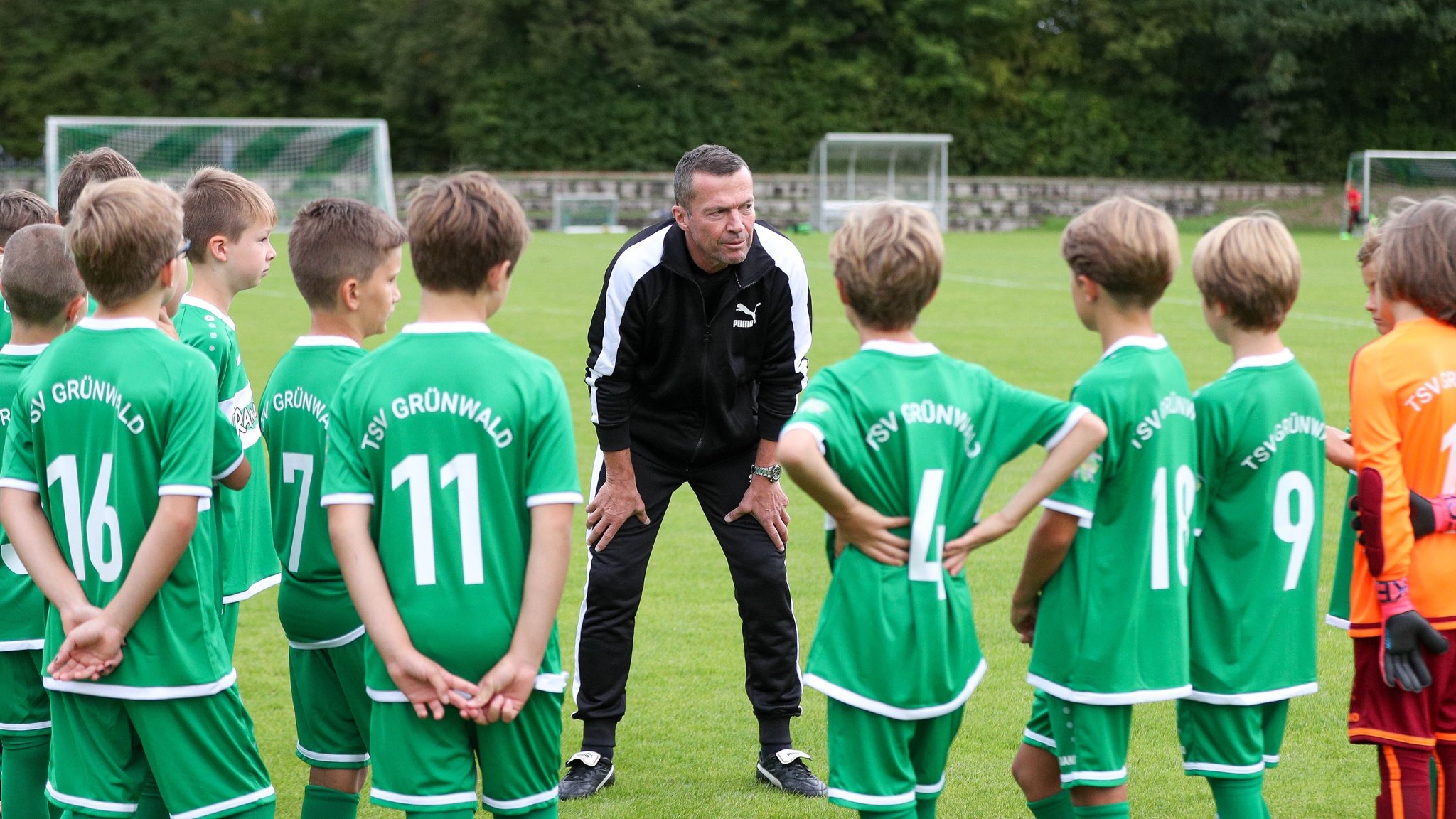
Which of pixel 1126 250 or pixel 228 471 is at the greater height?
pixel 1126 250

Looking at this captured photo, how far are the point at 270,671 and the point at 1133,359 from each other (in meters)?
3.82

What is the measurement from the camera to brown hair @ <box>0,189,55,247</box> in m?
3.86

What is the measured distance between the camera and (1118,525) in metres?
2.85

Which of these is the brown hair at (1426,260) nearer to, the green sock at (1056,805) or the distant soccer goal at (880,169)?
the green sock at (1056,805)

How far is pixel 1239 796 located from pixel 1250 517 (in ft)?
2.05

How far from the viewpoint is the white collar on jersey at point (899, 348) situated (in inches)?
108

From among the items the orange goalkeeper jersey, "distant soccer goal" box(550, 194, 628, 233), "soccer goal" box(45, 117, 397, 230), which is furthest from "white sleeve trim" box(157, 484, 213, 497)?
"distant soccer goal" box(550, 194, 628, 233)

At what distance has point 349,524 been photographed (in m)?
2.64

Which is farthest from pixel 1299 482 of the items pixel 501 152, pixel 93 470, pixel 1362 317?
pixel 501 152

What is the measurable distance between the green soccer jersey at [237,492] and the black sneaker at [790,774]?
1661 mm

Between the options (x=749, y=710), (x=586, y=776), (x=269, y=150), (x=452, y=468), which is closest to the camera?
(x=452, y=468)

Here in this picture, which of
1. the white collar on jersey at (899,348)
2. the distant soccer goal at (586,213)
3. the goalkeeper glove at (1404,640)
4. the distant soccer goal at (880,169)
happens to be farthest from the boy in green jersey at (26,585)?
the distant soccer goal at (880,169)

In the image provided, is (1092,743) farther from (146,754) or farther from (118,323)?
(118,323)

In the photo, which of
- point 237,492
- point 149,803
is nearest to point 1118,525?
point 237,492
